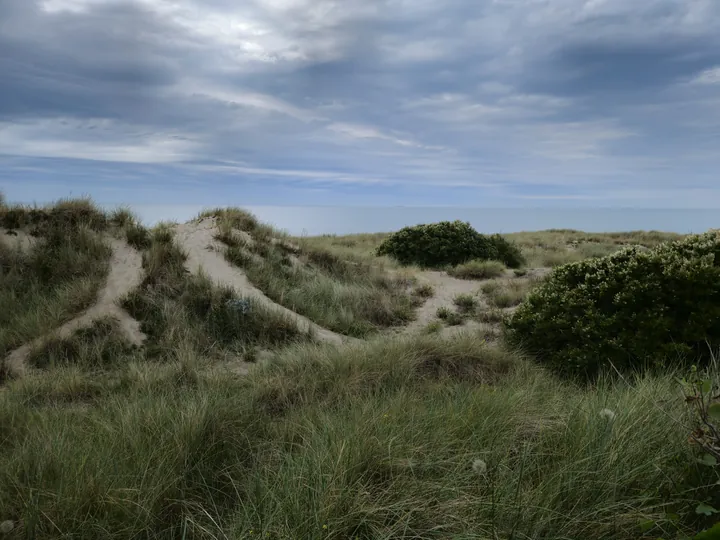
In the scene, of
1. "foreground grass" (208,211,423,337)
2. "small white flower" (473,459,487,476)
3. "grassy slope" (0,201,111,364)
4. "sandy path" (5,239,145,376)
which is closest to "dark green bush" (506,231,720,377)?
"foreground grass" (208,211,423,337)

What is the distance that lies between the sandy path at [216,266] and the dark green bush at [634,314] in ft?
10.5

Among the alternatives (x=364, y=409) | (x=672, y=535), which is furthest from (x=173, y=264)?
(x=672, y=535)

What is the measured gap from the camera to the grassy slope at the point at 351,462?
2424mm

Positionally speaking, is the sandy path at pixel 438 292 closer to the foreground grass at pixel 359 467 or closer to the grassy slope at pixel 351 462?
the grassy slope at pixel 351 462

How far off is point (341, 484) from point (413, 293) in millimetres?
8704

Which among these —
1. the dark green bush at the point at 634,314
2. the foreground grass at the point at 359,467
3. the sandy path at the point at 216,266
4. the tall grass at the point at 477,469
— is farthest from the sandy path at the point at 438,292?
the tall grass at the point at 477,469

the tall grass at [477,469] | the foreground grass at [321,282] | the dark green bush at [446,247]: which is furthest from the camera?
the dark green bush at [446,247]

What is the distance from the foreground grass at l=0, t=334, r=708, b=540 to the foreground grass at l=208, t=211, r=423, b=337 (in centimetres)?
449

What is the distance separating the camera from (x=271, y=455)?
3248 mm

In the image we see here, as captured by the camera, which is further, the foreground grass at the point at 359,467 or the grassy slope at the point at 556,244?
the grassy slope at the point at 556,244

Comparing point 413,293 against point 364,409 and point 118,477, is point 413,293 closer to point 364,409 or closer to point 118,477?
point 364,409

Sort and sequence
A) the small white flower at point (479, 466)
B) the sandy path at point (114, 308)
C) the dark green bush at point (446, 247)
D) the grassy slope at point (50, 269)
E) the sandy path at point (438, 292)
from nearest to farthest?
the small white flower at point (479, 466) < the sandy path at point (114, 308) < the grassy slope at point (50, 269) < the sandy path at point (438, 292) < the dark green bush at point (446, 247)

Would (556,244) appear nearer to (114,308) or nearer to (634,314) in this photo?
(634,314)

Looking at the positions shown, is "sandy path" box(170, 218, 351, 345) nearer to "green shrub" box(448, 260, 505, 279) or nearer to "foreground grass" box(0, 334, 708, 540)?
"foreground grass" box(0, 334, 708, 540)
